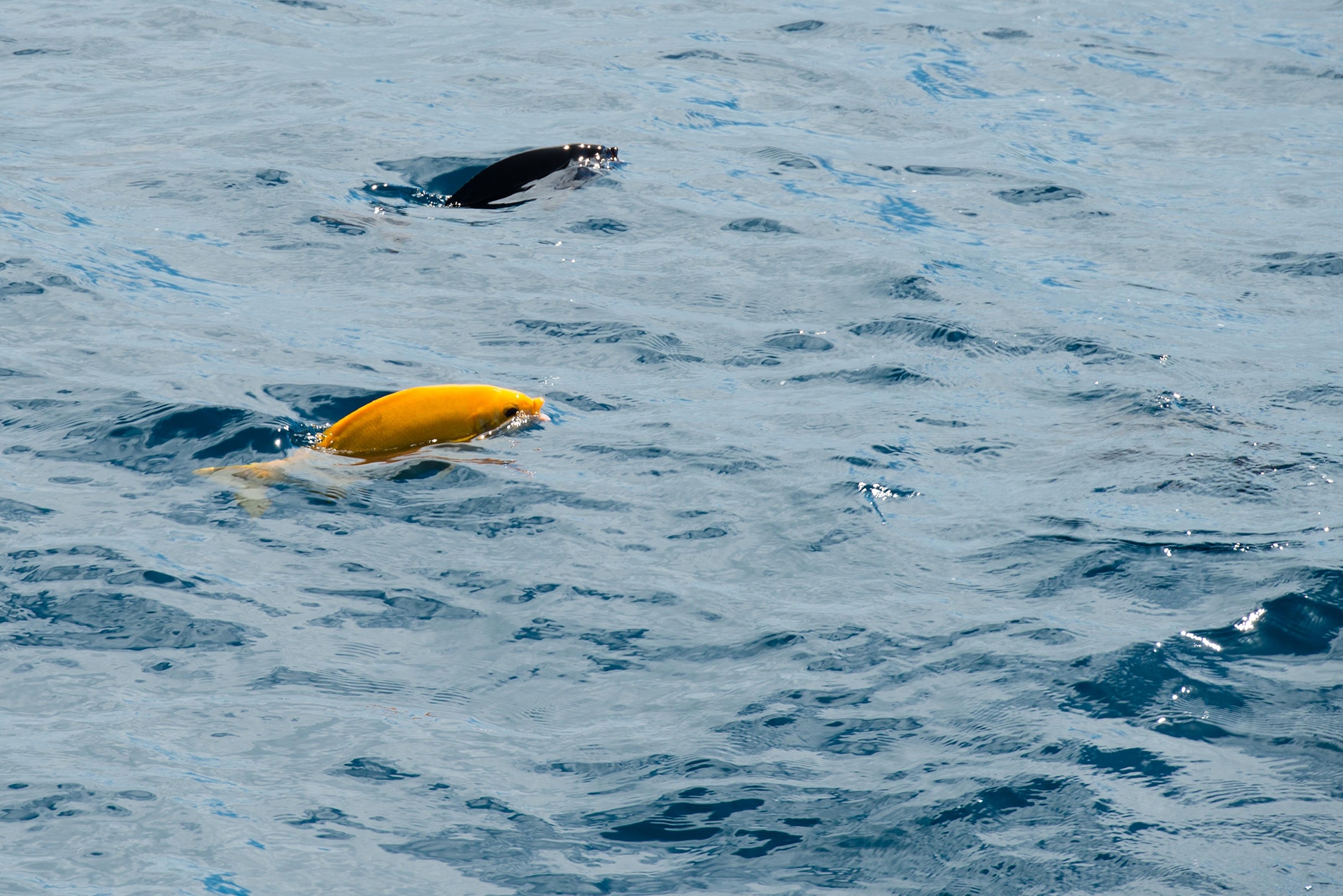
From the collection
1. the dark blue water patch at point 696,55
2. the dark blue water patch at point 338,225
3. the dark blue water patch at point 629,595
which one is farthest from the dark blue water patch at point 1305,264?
the dark blue water patch at point 338,225

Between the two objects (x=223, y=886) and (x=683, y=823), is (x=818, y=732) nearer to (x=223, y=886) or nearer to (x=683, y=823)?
(x=683, y=823)

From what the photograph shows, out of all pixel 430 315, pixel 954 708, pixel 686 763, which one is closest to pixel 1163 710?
pixel 954 708

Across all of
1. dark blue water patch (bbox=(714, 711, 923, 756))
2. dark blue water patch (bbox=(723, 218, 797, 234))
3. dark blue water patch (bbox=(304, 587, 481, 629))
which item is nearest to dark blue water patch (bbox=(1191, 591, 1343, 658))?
dark blue water patch (bbox=(714, 711, 923, 756))

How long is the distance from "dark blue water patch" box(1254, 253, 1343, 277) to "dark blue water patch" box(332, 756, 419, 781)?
6.33 m

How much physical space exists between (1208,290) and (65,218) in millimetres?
6676

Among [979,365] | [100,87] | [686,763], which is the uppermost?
[100,87]

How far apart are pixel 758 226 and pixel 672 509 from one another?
3.55 m

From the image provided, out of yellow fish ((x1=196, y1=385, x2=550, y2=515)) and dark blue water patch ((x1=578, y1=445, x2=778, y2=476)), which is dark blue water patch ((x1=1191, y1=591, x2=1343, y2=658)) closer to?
dark blue water patch ((x1=578, y1=445, x2=778, y2=476))

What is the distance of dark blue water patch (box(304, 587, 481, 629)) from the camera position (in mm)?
4387

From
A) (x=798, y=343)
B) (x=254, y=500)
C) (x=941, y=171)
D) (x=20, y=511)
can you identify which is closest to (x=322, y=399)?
(x=254, y=500)

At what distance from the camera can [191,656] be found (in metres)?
4.17

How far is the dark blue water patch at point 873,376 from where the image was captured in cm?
633

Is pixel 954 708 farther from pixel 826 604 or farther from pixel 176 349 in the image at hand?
pixel 176 349

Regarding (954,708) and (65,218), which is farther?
(65,218)
